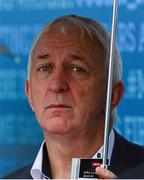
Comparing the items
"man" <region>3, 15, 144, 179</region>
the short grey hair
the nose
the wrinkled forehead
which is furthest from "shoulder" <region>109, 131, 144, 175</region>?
the wrinkled forehead

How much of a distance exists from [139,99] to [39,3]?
24.0 inches

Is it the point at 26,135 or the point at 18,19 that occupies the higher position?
the point at 18,19

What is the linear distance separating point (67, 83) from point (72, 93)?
0.05 m

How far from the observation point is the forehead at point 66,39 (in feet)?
7.27

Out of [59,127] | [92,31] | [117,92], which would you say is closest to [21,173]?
[59,127]

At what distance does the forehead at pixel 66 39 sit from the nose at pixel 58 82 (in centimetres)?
14

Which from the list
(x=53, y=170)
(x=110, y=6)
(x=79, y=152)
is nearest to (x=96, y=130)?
(x=79, y=152)

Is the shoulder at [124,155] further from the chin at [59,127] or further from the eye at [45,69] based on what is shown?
the eye at [45,69]

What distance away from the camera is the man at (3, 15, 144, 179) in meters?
2.16

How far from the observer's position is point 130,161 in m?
2.18

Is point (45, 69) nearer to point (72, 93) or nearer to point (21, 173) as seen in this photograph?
point (72, 93)

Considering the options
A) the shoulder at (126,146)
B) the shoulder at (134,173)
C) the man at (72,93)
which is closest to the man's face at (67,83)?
the man at (72,93)

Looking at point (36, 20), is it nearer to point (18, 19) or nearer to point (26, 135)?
point (18, 19)

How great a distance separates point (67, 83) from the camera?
7.06 feet
